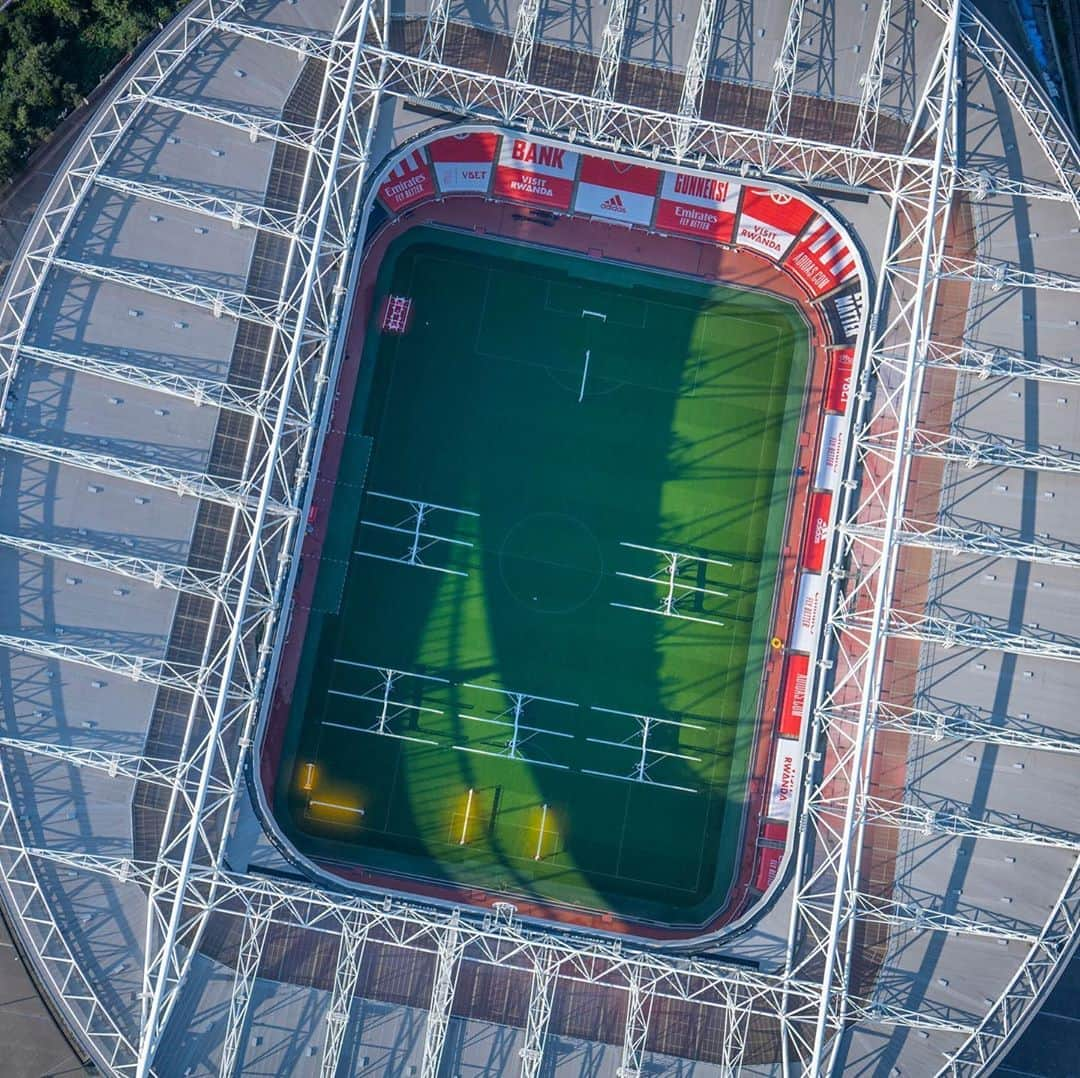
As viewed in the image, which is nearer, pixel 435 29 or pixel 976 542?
pixel 976 542

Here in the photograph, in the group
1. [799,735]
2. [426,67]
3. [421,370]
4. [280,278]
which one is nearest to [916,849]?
[799,735]

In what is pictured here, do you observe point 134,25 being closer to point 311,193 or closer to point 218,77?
point 218,77

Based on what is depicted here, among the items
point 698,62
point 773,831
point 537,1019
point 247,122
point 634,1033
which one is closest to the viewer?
point 537,1019

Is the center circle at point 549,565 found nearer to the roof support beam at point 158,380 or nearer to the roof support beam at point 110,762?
the roof support beam at point 158,380

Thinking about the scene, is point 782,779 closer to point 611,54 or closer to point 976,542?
point 976,542

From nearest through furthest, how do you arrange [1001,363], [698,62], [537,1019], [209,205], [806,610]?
[537,1019]
[209,205]
[698,62]
[1001,363]
[806,610]

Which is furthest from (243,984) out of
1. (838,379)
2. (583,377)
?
(838,379)

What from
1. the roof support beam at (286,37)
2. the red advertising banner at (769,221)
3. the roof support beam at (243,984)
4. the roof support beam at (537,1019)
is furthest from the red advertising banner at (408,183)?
the roof support beam at (537,1019)
